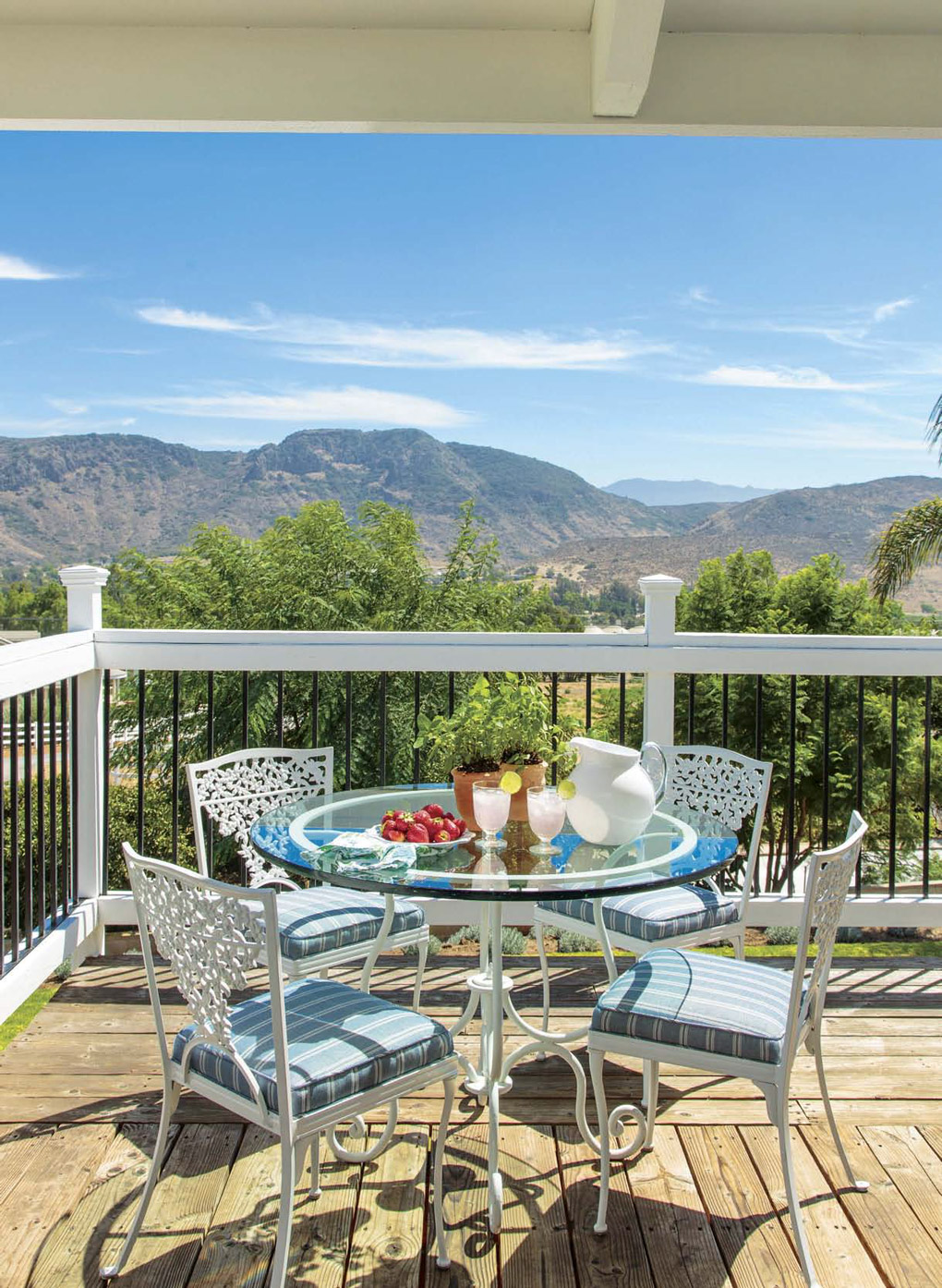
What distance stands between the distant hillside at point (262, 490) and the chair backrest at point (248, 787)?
→ 26.2 m

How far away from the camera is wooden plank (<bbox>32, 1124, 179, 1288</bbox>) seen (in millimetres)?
1812

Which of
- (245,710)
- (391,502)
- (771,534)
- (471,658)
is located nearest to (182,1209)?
(245,710)

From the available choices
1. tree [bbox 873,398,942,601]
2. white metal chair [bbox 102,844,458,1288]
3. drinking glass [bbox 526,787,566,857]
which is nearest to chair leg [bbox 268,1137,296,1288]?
white metal chair [bbox 102,844,458,1288]

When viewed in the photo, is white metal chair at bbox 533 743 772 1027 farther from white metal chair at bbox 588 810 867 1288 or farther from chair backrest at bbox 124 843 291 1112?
chair backrest at bbox 124 843 291 1112

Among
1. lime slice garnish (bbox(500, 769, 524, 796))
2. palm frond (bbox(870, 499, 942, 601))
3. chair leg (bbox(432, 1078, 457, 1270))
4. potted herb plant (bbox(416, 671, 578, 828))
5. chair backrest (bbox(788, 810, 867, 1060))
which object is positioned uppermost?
palm frond (bbox(870, 499, 942, 601))

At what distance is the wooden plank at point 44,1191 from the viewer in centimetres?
185

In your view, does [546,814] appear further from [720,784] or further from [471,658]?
[471,658]

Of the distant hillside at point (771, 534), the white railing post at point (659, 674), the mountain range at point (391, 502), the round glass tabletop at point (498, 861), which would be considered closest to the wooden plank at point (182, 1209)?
the round glass tabletop at point (498, 861)

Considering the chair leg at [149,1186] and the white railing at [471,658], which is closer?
the chair leg at [149,1186]

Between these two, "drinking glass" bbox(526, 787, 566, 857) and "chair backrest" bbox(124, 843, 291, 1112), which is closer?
"chair backrest" bbox(124, 843, 291, 1112)

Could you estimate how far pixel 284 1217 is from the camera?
1631mm

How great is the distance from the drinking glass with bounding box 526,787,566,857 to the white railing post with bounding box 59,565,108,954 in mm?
1885

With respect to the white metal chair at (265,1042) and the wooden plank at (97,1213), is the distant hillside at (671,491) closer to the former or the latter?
the wooden plank at (97,1213)

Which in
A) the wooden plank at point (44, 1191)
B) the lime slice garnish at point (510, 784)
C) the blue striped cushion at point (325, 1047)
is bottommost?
the wooden plank at point (44, 1191)
